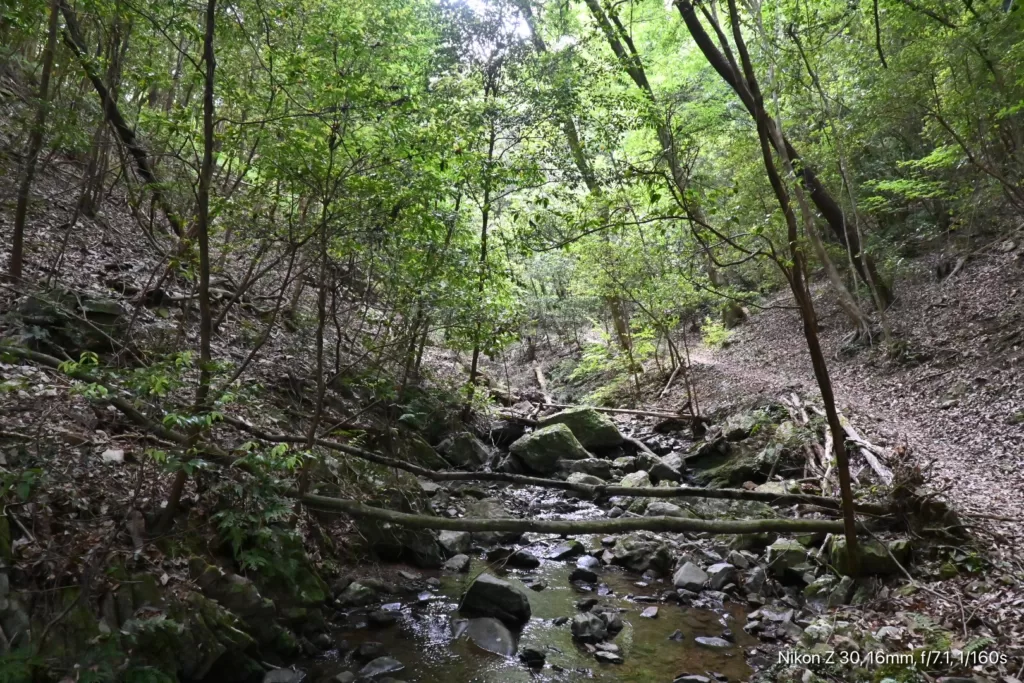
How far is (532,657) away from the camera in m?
5.24

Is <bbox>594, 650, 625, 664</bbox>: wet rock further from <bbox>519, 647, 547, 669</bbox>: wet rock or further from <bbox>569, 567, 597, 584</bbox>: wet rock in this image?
<bbox>569, 567, 597, 584</bbox>: wet rock

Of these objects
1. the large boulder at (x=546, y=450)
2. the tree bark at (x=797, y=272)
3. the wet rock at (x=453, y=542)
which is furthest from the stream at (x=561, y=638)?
the large boulder at (x=546, y=450)

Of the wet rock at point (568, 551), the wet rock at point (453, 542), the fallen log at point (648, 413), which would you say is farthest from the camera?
the fallen log at point (648, 413)

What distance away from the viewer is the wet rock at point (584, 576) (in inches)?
279

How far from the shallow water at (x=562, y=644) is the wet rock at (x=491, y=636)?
8cm

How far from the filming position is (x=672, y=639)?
561 centimetres

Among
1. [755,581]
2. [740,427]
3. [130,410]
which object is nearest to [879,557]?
[755,581]

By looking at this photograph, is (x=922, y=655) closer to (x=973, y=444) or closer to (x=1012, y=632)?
(x=1012, y=632)

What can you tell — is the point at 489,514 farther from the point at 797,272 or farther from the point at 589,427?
the point at 797,272

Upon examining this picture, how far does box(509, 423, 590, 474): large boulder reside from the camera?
1145 centimetres

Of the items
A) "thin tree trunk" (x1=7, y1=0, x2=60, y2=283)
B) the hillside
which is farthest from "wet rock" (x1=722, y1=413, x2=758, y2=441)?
"thin tree trunk" (x1=7, y1=0, x2=60, y2=283)

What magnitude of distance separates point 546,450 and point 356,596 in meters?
6.00

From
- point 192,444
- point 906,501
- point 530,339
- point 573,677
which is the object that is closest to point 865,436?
point 906,501

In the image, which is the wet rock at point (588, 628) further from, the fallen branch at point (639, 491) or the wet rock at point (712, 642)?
the fallen branch at point (639, 491)
